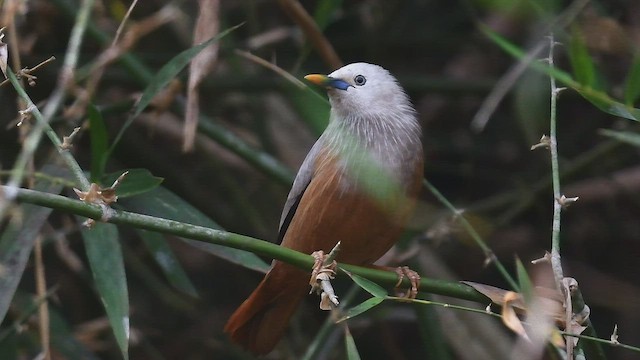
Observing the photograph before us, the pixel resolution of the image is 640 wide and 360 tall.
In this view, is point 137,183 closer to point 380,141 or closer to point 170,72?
point 170,72

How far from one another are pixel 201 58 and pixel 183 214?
0.44 m

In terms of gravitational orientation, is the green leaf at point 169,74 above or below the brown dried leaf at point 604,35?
below

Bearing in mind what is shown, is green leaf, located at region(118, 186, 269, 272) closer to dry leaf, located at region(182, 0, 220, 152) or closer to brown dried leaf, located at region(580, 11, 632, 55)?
dry leaf, located at region(182, 0, 220, 152)

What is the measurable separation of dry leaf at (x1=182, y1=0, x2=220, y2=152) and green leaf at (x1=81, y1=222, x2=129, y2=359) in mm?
347

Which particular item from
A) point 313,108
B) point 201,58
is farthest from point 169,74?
point 313,108

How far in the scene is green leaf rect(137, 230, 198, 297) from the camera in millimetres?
2832

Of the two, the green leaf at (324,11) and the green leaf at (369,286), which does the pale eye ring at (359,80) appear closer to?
the green leaf at (324,11)

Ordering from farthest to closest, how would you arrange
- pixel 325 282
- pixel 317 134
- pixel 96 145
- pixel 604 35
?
pixel 317 134, pixel 604 35, pixel 96 145, pixel 325 282

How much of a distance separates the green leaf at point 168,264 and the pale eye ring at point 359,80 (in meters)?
0.74

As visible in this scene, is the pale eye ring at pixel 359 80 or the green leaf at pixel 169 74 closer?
the green leaf at pixel 169 74

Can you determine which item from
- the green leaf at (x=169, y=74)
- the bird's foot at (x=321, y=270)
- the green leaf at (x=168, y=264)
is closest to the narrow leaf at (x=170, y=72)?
the green leaf at (x=169, y=74)

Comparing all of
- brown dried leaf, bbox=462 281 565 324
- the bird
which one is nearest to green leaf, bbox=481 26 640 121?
brown dried leaf, bbox=462 281 565 324

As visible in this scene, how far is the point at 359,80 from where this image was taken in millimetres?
3160

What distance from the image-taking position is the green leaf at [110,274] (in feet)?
7.91
